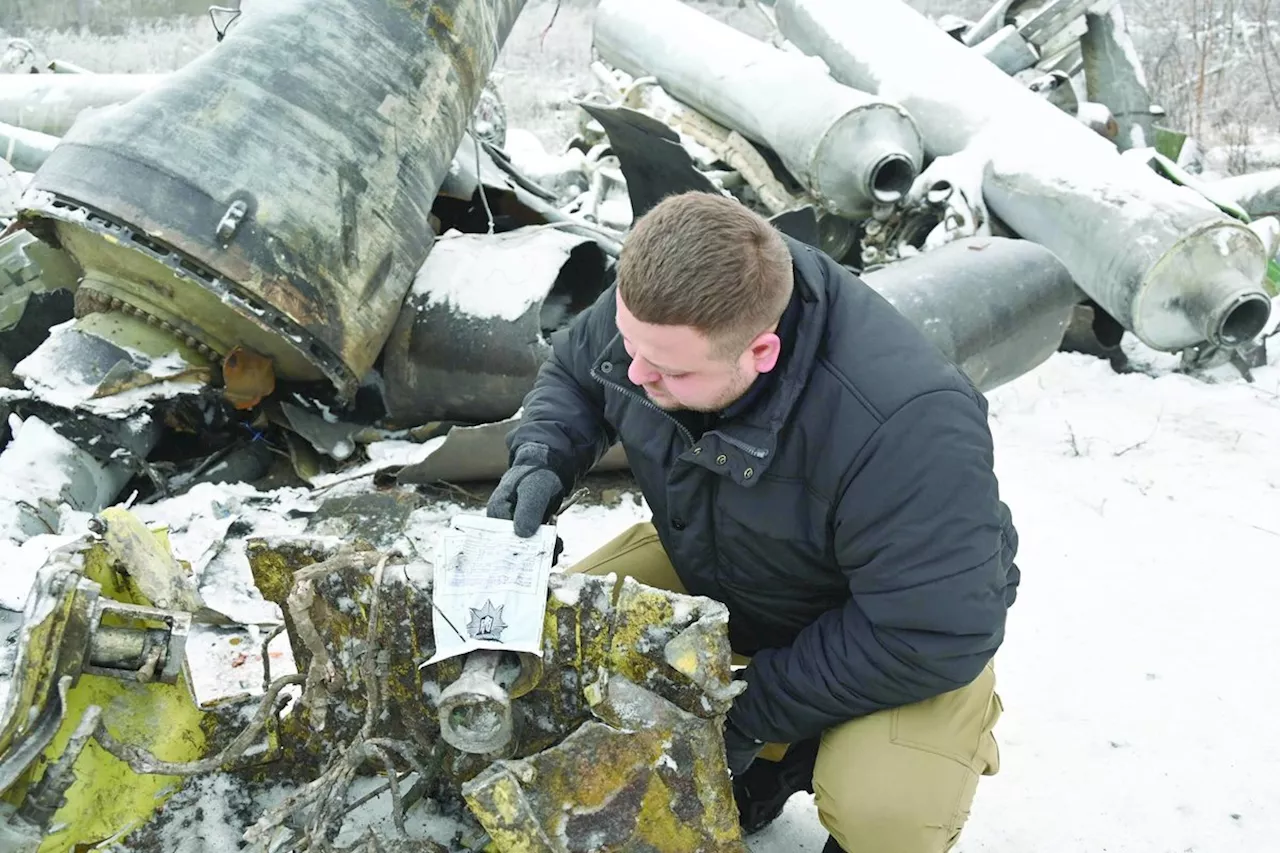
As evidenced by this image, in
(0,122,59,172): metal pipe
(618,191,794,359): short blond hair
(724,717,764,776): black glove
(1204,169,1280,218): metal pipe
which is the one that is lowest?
(1204,169,1280,218): metal pipe

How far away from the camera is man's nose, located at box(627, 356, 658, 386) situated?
163cm

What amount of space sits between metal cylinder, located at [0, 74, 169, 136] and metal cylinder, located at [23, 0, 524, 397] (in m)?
3.24

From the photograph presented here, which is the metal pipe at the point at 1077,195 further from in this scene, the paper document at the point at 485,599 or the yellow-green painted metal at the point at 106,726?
the yellow-green painted metal at the point at 106,726

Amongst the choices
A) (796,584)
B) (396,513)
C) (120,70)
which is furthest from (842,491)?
(120,70)

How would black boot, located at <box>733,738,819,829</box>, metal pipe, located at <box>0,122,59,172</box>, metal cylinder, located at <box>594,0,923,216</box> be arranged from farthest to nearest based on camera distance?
metal pipe, located at <box>0,122,59,172</box> < metal cylinder, located at <box>594,0,923,216</box> < black boot, located at <box>733,738,819,829</box>

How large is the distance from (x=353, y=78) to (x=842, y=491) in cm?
263

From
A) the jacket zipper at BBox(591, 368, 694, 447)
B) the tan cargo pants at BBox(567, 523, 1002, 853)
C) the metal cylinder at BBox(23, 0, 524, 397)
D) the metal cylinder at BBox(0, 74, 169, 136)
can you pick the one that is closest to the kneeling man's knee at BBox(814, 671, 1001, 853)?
the tan cargo pants at BBox(567, 523, 1002, 853)

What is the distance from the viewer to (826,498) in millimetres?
1627

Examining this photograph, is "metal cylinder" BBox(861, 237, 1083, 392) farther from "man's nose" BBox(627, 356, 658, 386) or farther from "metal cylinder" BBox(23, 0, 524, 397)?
"man's nose" BBox(627, 356, 658, 386)

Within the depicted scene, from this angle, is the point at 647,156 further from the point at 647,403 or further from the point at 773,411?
the point at 773,411

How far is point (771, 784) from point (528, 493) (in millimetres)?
830

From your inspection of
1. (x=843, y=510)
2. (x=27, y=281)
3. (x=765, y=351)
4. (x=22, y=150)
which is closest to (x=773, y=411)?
(x=765, y=351)

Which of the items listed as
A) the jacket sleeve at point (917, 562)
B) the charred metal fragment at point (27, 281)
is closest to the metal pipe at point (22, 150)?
the charred metal fragment at point (27, 281)

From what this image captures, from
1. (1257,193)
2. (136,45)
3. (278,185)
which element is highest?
(278,185)
